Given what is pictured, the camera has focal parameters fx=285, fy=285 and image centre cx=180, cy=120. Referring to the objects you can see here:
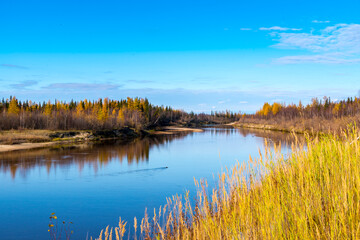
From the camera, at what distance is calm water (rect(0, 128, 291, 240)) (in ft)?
39.4

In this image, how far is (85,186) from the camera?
17.7m

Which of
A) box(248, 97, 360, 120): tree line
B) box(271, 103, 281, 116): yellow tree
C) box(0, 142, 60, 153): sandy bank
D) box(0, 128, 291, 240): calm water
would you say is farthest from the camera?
box(271, 103, 281, 116): yellow tree

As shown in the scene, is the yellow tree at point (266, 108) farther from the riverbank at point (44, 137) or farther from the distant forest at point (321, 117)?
the riverbank at point (44, 137)

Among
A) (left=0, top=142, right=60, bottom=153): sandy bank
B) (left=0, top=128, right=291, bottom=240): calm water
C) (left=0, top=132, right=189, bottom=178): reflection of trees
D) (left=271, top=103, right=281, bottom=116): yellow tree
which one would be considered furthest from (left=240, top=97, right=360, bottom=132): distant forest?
(left=0, top=142, right=60, bottom=153): sandy bank

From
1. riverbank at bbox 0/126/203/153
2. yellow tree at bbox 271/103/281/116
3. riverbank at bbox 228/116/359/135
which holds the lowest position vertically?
riverbank at bbox 0/126/203/153

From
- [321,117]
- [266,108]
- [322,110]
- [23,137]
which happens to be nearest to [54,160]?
[23,137]

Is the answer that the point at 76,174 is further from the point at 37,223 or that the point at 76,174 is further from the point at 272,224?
the point at 272,224

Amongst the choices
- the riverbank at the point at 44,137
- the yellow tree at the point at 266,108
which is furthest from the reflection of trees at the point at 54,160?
the yellow tree at the point at 266,108

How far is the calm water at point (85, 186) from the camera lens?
12.0m

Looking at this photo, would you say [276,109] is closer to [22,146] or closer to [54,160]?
[22,146]

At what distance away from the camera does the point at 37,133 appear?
39438mm

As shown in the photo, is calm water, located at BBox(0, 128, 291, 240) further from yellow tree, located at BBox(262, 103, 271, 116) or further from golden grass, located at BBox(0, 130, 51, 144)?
yellow tree, located at BBox(262, 103, 271, 116)

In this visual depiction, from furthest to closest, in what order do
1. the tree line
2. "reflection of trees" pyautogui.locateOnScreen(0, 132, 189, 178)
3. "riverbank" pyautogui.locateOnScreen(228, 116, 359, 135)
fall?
the tree line
"reflection of trees" pyautogui.locateOnScreen(0, 132, 189, 178)
"riverbank" pyautogui.locateOnScreen(228, 116, 359, 135)

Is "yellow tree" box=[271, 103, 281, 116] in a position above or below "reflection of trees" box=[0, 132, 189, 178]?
above
